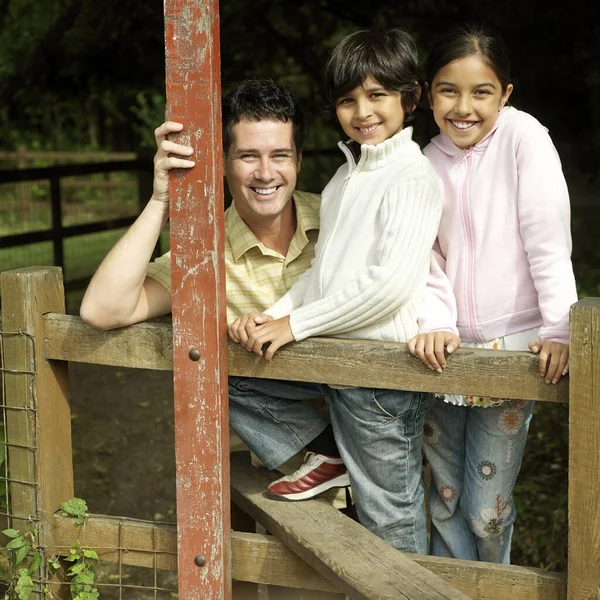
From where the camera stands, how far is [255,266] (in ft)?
10.6

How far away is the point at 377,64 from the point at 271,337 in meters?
0.82

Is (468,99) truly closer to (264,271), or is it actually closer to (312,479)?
(264,271)

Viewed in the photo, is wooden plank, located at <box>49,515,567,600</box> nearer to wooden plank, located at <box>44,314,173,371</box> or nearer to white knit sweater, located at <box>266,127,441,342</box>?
wooden plank, located at <box>44,314,173,371</box>

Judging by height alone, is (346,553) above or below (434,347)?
below

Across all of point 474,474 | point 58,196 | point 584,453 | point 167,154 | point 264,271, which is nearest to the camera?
point 584,453

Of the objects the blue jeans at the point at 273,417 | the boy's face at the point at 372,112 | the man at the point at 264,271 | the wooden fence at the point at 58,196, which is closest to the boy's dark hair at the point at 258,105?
the man at the point at 264,271

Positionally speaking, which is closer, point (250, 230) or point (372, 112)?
point (372, 112)

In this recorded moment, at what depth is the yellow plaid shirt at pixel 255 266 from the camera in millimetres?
3188

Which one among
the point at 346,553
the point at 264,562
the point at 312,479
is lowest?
the point at 264,562

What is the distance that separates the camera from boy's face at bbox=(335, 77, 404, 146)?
289cm

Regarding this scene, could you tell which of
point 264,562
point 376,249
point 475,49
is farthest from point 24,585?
point 475,49

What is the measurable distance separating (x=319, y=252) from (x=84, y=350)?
0.79 m

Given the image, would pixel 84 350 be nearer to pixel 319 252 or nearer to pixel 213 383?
pixel 213 383

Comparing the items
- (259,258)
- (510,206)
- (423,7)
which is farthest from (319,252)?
(423,7)
